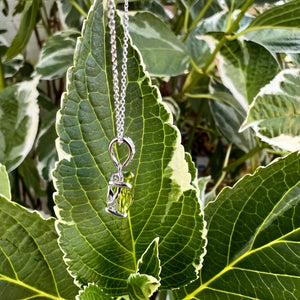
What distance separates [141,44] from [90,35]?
0.20 meters

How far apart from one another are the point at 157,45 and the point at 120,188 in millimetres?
235

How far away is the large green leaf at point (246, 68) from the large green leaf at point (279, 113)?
29 millimetres

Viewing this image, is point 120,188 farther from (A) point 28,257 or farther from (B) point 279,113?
(B) point 279,113

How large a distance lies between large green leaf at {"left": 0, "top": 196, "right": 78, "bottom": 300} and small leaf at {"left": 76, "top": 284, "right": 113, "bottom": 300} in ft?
0.09

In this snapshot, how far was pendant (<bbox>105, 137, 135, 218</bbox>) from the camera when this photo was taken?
19 centimetres

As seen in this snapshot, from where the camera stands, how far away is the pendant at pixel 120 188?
187 mm

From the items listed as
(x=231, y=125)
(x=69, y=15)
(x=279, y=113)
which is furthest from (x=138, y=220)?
(x=69, y=15)

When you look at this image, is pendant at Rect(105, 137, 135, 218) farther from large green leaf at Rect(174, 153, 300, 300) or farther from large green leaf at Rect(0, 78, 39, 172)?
large green leaf at Rect(0, 78, 39, 172)

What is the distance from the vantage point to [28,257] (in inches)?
8.5

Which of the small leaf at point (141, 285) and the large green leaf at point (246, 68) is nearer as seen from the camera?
the small leaf at point (141, 285)

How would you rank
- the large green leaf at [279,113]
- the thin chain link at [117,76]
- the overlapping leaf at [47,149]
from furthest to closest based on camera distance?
the overlapping leaf at [47,149] < the large green leaf at [279,113] < the thin chain link at [117,76]

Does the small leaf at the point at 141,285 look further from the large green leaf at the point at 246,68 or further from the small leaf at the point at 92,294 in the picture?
the large green leaf at the point at 246,68

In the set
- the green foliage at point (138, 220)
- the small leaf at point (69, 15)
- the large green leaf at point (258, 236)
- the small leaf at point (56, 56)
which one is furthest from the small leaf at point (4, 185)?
the small leaf at point (69, 15)

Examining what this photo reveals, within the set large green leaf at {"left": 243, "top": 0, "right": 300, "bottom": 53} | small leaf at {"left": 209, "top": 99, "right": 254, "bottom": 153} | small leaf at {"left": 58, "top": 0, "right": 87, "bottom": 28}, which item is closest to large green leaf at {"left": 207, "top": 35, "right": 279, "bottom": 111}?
large green leaf at {"left": 243, "top": 0, "right": 300, "bottom": 53}
